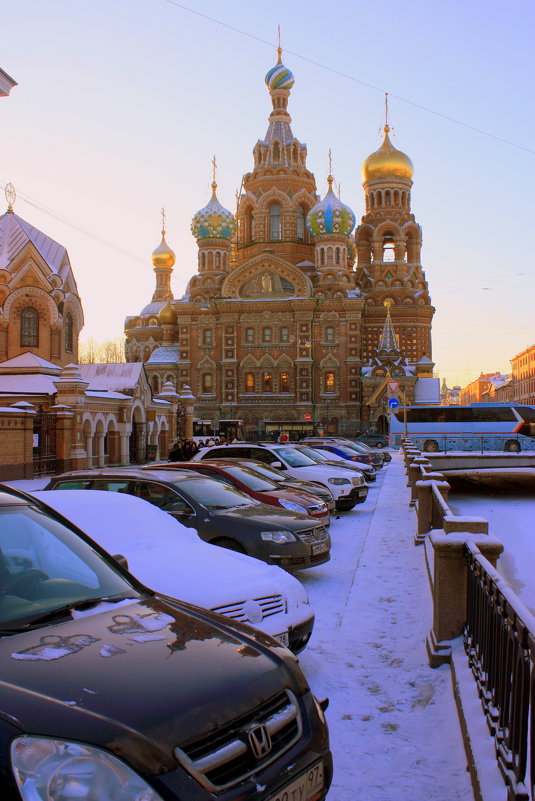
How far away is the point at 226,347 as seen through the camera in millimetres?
57562

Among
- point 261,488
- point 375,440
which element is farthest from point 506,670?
point 375,440

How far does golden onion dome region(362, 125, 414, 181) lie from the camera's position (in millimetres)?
62344

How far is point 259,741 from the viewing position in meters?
2.71

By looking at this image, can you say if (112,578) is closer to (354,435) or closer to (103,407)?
(103,407)

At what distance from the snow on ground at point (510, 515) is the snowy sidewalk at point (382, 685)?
1.83m

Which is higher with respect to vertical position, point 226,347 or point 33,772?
point 226,347

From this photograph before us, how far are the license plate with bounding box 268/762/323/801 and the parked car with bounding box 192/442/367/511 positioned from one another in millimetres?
11814

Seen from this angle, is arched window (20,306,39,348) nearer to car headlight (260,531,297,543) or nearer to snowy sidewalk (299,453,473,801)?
snowy sidewalk (299,453,473,801)

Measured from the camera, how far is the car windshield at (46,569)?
346 centimetres

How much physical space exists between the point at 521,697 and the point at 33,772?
7.24 feet

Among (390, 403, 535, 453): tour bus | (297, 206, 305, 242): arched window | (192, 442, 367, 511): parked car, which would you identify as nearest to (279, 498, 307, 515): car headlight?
(192, 442, 367, 511): parked car

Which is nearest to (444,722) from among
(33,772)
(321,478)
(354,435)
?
(33,772)

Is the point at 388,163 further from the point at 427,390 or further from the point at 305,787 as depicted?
the point at 305,787

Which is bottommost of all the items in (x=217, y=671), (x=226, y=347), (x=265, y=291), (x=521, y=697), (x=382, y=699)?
(x=382, y=699)
